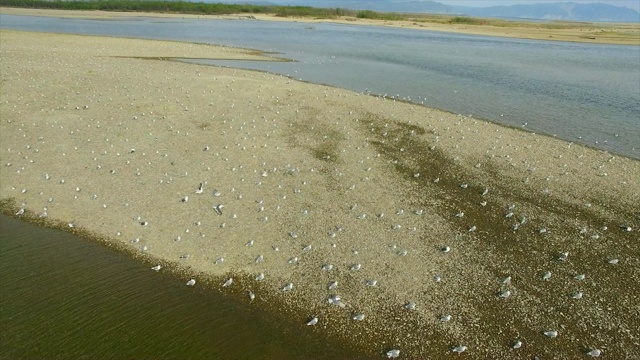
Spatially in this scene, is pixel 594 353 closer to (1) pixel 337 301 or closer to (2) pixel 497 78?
(1) pixel 337 301

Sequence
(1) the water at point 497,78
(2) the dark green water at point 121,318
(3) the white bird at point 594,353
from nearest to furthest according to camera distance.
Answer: (2) the dark green water at point 121,318
(3) the white bird at point 594,353
(1) the water at point 497,78

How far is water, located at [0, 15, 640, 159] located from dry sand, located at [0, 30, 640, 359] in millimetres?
4254

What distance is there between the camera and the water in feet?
84.1

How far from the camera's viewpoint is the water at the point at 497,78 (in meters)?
25.6

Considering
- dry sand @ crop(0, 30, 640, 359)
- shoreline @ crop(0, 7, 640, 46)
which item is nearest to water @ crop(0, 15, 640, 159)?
dry sand @ crop(0, 30, 640, 359)

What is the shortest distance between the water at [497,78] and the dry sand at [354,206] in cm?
425

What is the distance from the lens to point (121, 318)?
9.65m

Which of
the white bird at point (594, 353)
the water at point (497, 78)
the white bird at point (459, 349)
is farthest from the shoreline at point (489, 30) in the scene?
the white bird at point (459, 349)

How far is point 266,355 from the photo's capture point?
884cm

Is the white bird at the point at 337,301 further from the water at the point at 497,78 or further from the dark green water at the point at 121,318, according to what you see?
the water at the point at 497,78

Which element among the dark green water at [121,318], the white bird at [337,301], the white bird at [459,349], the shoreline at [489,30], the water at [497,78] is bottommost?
the dark green water at [121,318]

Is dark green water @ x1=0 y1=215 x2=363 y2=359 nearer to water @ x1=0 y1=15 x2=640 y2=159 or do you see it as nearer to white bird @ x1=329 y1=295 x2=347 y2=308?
white bird @ x1=329 y1=295 x2=347 y2=308

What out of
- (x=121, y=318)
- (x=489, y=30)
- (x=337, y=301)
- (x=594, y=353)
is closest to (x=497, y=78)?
(x=594, y=353)

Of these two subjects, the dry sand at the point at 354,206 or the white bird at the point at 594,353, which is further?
the dry sand at the point at 354,206
